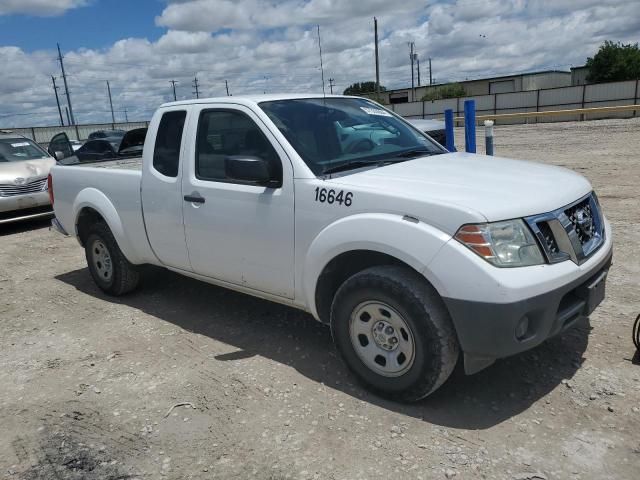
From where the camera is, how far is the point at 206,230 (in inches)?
166

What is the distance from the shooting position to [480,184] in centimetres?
324

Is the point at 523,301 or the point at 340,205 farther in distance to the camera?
the point at 340,205

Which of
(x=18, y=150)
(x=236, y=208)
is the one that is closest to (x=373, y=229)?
(x=236, y=208)

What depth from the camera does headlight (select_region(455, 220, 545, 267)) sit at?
2826 mm

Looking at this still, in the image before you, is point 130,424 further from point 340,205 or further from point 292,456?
point 340,205

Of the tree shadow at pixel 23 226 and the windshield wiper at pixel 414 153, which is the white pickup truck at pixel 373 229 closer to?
the windshield wiper at pixel 414 153

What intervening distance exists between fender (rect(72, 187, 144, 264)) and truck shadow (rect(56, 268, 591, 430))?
1.83 feet

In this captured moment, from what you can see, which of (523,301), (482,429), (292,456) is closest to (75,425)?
(292,456)

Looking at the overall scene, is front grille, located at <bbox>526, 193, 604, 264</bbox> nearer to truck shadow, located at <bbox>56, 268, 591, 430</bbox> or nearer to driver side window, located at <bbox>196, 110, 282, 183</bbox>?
truck shadow, located at <bbox>56, 268, 591, 430</bbox>

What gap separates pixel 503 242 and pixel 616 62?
2630 inches

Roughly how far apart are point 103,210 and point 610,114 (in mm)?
35314

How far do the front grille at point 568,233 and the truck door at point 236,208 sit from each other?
4.98 feet

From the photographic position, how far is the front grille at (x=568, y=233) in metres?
2.94

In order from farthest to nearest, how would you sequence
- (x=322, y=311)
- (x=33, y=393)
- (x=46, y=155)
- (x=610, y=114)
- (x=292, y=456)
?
(x=610, y=114) < (x=46, y=155) < (x=33, y=393) < (x=322, y=311) < (x=292, y=456)
